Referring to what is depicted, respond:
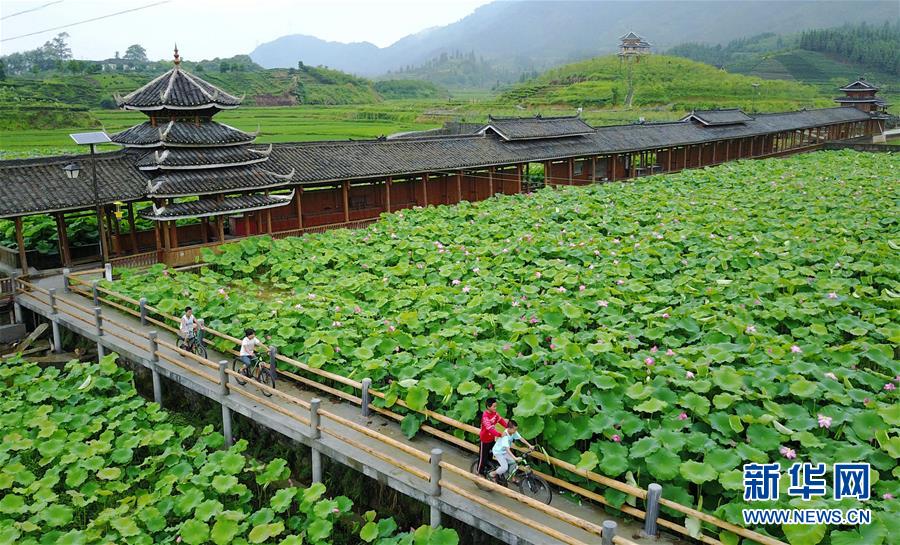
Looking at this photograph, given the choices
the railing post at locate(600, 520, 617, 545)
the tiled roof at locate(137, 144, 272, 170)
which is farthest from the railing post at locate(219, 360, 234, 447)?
the tiled roof at locate(137, 144, 272, 170)

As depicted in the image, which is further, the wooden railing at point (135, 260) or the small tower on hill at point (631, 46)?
the small tower on hill at point (631, 46)

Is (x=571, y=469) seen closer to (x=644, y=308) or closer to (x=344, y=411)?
(x=344, y=411)

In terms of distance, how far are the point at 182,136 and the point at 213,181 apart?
1.53 metres

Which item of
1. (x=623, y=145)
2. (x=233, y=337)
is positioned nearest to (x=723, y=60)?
(x=623, y=145)

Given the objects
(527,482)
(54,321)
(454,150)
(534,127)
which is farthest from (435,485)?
(534,127)

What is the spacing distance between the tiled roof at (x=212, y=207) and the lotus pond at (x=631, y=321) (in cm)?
109

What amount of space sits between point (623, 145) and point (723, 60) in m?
127

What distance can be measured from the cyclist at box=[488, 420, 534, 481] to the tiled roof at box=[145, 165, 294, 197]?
13.4 metres

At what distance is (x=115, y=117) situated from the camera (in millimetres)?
54656

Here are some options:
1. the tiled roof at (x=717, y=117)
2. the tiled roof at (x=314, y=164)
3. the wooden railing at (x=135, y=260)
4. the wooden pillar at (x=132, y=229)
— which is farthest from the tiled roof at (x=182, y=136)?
the tiled roof at (x=717, y=117)

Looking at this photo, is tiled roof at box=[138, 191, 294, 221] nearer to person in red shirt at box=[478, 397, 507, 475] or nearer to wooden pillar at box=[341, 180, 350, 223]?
wooden pillar at box=[341, 180, 350, 223]

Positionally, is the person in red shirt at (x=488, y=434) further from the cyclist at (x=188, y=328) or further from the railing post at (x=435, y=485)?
the cyclist at (x=188, y=328)

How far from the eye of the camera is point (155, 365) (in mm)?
12367

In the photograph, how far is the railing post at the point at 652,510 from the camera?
269 inches
